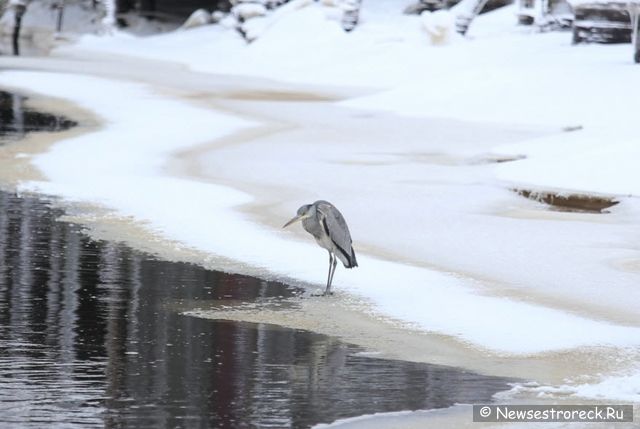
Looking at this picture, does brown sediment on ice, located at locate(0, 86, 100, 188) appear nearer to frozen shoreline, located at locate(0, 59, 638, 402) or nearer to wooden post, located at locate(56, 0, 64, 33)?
frozen shoreline, located at locate(0, 59, 638, 402)

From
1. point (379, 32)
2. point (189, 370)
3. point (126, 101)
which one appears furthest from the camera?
point (379, 32)

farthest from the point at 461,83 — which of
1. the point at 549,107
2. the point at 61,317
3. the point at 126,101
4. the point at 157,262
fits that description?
the point at 61,317

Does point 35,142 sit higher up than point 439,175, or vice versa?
point 439,175

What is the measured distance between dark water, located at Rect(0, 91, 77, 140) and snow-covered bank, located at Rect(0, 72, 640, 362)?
29.7 inches

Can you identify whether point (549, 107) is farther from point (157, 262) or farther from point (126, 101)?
point (157, 262)

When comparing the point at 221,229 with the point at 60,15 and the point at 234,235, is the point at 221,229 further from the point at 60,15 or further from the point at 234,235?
the point at 60,15

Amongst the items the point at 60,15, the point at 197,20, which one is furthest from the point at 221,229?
the point at 60,15

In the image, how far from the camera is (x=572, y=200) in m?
14.2

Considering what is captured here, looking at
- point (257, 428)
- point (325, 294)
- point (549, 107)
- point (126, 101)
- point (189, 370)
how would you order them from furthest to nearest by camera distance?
1. point (126, 101)
2. point (549, 107)
3. point (325, 294)
4. point (189, 370)
5. point (257, 428)

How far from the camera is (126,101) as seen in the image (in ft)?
77.1

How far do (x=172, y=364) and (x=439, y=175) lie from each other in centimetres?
850

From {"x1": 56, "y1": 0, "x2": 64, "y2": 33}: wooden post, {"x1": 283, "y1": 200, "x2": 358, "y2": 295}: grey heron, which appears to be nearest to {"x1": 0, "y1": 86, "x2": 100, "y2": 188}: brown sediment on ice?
{"x1": 283, "y1": 200, "x2": 358, "y2": 295}: grey heron

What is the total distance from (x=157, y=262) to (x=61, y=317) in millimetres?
1929

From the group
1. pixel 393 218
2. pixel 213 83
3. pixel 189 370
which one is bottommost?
pixel 213 83
